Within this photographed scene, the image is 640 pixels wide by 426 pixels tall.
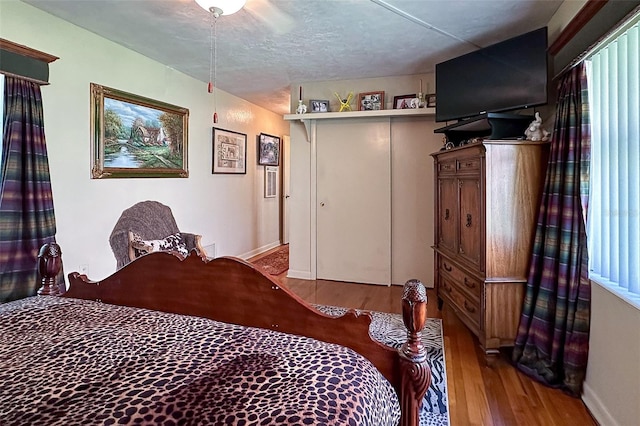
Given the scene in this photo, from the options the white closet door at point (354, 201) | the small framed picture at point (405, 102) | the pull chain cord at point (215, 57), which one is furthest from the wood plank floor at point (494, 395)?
the small framed picture at point (405, 102)

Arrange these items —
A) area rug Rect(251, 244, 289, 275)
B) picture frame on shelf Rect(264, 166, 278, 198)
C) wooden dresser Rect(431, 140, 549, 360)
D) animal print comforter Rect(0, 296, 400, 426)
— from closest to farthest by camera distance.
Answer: animal print comforter Rect(0, 296, 400, 426), wooden dresser Rect(431, 140, 549, 360), area rug Rect(251, 244, 289, 275), picture frame on shelf Rect(264, 166, 278, 198)

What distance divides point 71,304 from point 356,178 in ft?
10.9

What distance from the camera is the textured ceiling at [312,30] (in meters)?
2.49

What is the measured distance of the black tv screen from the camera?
7.90 ft

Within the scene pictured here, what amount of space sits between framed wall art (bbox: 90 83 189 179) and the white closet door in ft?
5.51

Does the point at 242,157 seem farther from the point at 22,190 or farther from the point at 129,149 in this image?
the point at 22,190

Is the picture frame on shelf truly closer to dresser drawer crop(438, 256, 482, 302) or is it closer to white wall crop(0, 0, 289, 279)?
white wall crop(0, 0, 289, 279)

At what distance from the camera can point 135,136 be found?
11.4 feet

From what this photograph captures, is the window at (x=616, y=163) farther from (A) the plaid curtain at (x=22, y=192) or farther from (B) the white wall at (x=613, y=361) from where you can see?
(A) the plaid curtain at (x=22, y=192)

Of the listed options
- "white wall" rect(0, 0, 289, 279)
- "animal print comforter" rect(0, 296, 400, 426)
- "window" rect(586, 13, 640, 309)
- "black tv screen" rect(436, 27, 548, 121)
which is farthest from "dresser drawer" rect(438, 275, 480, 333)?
"white wall" rect(0, 0, 289, 279)

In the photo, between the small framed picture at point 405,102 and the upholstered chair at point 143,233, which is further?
the small framed picture at point 405,102

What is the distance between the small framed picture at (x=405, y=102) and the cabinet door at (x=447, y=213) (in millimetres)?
1084

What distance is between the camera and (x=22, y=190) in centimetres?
244

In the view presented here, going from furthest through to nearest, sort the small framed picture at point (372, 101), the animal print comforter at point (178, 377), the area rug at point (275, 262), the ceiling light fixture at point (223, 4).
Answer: the area rug at point (275, 262)
the small framed picture at point (372, 101)
the ceiling light fixture at point (223, 4)
the animal print comforter at point (178, 377)
